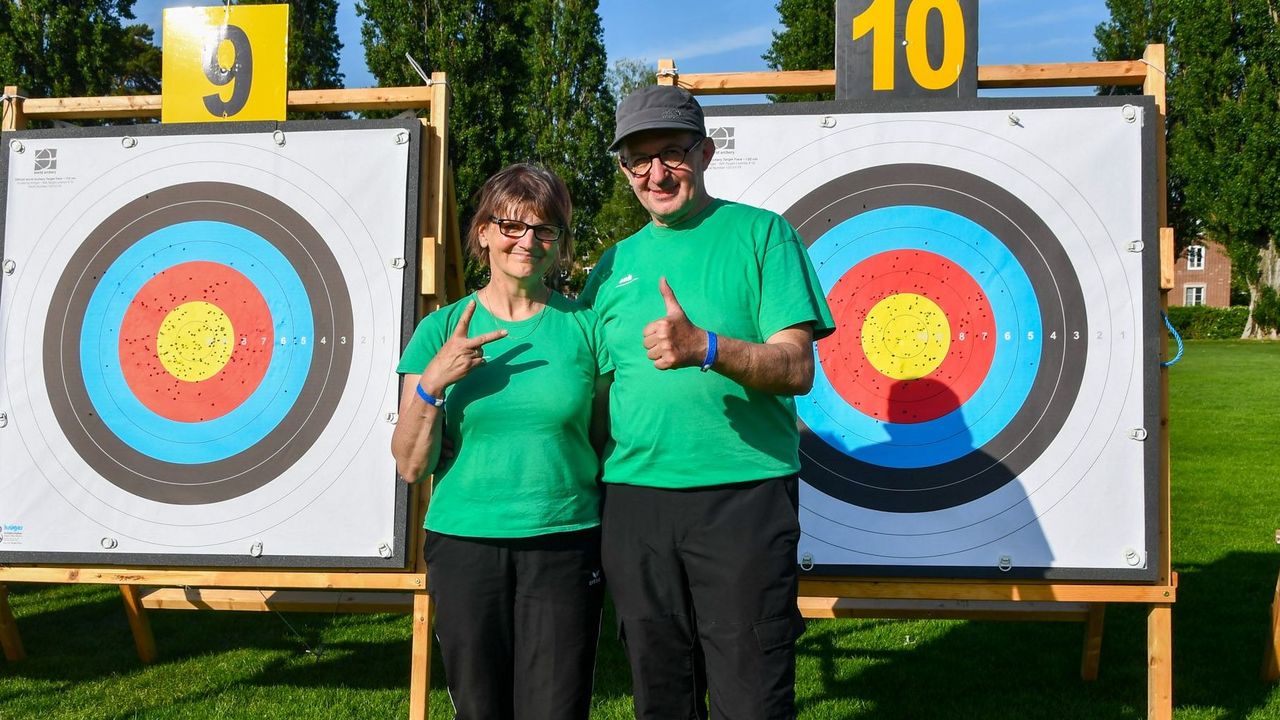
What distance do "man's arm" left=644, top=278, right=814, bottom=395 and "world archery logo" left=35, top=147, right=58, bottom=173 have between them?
2.78m

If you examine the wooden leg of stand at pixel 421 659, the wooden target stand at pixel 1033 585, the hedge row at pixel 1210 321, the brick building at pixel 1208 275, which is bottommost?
the wooden leg of stand at pixel 421 659

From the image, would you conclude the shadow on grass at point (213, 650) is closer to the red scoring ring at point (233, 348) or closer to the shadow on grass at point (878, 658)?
the shadow on grass at point (878, 658)

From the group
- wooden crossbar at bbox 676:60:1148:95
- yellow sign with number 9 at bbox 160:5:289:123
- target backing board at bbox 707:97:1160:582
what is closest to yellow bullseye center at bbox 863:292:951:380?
target backing board at bbox 707:97:1160:582

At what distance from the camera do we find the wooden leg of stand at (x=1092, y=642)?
12.4ft

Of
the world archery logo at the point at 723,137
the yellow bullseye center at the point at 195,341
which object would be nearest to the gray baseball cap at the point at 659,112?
the world archery logo at the point at 723,137

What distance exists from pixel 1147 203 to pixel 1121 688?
1932 mm

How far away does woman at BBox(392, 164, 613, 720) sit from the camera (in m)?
2.26

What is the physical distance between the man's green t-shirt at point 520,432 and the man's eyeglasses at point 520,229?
7.7 inches

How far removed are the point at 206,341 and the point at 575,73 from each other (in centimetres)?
1841

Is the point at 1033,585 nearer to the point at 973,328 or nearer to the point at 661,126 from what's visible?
the point at 973,328

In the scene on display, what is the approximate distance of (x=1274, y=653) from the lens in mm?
3793

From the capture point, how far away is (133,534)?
343 centimetres

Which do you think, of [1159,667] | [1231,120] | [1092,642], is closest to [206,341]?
[1159,667]

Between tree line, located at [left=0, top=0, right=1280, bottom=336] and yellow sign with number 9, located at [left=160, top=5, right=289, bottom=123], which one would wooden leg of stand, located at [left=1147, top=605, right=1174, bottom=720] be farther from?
tree line, located at [left=0, top=0, right=1280, bottom=336]
